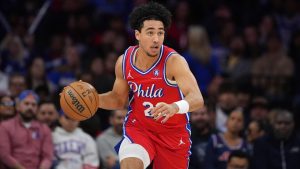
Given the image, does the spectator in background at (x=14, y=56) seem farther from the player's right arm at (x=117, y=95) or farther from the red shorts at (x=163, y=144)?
the red shorts at (x=163, y=144)

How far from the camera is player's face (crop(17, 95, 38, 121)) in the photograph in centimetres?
1023

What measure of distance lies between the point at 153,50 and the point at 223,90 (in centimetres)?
522

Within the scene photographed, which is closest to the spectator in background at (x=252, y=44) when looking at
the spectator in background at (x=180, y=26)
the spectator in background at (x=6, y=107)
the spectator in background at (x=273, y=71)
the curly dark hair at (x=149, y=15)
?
the spectator in background at (x=273, y=71)

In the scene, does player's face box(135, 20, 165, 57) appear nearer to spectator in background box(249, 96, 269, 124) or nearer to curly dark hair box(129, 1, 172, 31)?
curly dark hair box(129, 1, 172, 31)

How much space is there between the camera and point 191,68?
1336 centimetres

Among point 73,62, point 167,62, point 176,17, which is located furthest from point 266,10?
point 167,62

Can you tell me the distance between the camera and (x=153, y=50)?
24.4ft

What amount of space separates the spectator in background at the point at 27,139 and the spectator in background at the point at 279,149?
310 centimetres

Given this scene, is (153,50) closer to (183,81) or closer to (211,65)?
(183,81)

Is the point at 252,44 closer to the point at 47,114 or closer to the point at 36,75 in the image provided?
the point at 36,75

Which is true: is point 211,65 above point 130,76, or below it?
below

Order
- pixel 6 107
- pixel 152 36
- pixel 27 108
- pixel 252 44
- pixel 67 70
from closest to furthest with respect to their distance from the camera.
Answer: pixel 152 36 < pixel 27 108 < pixel 6 107 < pixel 67 70 < pixel 252 44

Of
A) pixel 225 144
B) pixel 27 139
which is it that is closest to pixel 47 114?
pixel 27 139

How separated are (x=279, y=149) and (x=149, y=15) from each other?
4.29 metres
